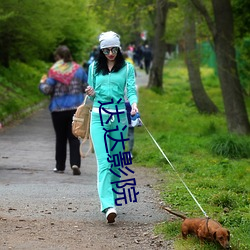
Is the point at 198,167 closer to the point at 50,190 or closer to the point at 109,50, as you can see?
the point at 50,190

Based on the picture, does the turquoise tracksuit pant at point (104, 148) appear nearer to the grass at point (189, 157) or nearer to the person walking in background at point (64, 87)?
the grass at point (189, 157)

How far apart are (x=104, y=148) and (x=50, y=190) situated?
2.10 metres

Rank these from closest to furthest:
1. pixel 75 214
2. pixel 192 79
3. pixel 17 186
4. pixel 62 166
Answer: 1. pixel 75 214
2. pixel 17 186
3. pixel 62 166
4. pixel 192 79

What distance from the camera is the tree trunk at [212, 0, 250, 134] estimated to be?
642 inches

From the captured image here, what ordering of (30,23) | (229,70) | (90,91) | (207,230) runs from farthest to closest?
(30,23)
(229,70)
(90,91)
(207,230)

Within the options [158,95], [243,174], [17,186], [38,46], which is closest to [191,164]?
[243,174]

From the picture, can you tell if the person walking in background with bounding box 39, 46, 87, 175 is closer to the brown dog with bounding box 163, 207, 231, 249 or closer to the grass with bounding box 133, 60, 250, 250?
the grass with bounding box 133, 60, 250, 250

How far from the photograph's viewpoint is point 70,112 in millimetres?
11180

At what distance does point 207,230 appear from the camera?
6.23m

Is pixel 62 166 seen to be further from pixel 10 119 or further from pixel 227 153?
pixel 10 119

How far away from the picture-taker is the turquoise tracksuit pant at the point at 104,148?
753cm

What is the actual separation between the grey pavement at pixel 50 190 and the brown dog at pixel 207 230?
112 cm

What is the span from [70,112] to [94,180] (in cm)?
109

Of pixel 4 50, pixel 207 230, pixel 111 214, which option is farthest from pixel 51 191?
pixel 4 50
